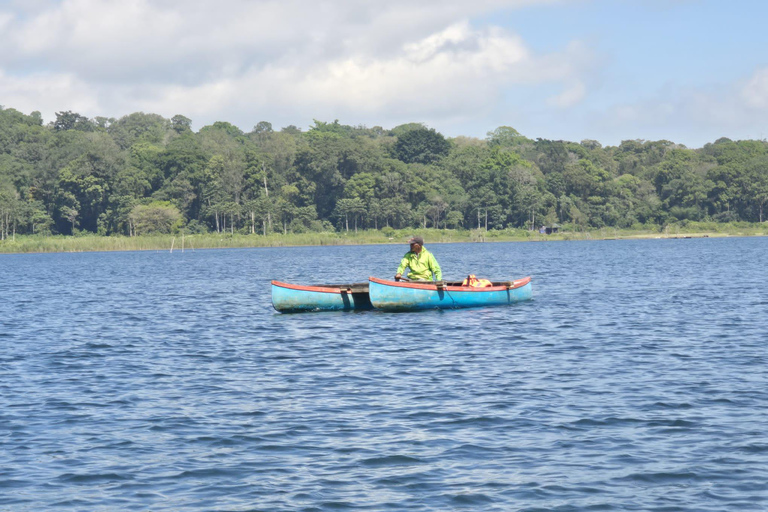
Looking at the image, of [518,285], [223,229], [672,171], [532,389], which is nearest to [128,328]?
[518,285]

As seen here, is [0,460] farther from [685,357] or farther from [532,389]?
[685,357]

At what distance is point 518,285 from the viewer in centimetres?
2953

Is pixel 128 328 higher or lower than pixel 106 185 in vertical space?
lower

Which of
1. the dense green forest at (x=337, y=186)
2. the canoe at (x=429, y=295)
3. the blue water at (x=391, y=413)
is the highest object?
the dense green forest at (x=337, y=186)

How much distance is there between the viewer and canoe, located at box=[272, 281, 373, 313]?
1078 inches

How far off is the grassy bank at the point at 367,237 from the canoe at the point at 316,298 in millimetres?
75650

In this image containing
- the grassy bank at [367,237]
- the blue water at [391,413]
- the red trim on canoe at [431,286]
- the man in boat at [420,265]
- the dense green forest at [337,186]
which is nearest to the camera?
the blue water at [391,413]

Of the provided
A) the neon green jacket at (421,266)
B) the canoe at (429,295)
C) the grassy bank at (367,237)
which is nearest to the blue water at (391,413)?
the canoe at (429,295)

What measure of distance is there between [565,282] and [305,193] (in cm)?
9744

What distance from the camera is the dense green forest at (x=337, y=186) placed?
12788 cm

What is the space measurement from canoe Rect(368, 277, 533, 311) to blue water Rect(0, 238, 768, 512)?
16.9 inches

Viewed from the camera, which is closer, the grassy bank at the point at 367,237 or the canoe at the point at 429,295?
the canoe at the point at 429,295

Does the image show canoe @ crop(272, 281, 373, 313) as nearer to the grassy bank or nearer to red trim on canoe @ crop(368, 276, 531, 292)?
red trim on canoe @ crop(368, 276, 531, 292)

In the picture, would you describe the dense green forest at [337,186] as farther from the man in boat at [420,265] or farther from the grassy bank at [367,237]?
the man in boat at [420,265]
